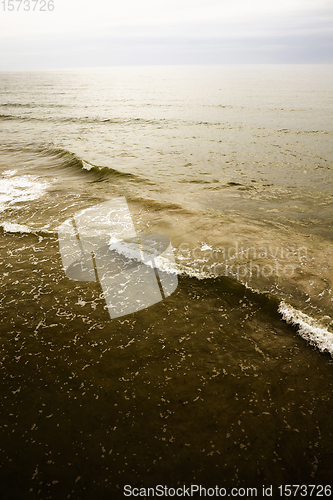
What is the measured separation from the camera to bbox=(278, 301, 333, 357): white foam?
383 cm

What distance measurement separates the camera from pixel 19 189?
9500mm

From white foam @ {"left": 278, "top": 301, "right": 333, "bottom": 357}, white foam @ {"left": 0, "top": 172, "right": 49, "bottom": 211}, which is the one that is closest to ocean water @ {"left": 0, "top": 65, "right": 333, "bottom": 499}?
white foam @ {"left": 278, "top": 301, "right": 333, "bottom": 357}

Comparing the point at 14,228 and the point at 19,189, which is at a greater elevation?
the point at 19,189

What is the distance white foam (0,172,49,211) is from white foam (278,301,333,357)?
7.82m

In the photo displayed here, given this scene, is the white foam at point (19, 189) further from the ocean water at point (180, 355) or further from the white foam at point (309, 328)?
the white foam at point (309, 328)

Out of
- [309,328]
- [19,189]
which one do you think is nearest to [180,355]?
[309,328]

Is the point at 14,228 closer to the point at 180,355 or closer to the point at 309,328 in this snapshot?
the point at 180,355

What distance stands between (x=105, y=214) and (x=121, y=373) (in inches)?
200

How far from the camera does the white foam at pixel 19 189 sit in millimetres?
8602

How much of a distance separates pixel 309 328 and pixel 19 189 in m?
9.53

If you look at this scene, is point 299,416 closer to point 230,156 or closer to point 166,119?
point 230,156

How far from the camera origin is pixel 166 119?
2166 centimetres

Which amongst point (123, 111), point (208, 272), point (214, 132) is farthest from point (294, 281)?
point (123, 111)

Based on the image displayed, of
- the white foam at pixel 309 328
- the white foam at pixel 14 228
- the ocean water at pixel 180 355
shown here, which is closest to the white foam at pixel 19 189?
the ocean water at pixel 180 355
